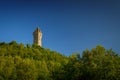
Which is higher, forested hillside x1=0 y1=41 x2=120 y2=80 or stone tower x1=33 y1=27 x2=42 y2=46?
stone tower x1=33 y1=27 x2=42 y2=46

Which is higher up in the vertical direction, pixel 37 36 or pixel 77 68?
pixel 37 36

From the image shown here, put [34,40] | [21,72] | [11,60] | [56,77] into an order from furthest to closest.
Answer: [34,40], [11,60], [21,72], [56,77]

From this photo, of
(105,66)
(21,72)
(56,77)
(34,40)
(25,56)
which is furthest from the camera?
(34,40)

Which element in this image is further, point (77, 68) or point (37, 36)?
point (37, 36)

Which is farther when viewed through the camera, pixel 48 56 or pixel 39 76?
pixel 48 56

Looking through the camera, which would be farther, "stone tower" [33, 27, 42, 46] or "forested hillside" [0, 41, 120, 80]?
"stone tower" [33, 27, 42, 46]

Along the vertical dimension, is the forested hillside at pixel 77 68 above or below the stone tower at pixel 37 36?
below

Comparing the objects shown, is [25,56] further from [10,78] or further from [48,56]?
[10,78]

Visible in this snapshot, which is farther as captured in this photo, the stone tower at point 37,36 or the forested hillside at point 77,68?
the stone tower at point 37,36

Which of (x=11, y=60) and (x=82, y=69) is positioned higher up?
(x=11, y=60)

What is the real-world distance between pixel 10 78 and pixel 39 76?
6907 mm

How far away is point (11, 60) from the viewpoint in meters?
106

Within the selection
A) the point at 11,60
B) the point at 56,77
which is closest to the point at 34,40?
the point at 11,60

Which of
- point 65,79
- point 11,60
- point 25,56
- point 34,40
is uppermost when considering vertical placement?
point 34,40
